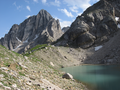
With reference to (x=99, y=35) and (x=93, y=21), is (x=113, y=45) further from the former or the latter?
(x=93, y=21)

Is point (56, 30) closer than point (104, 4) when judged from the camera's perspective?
No

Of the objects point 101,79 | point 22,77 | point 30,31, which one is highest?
point 30,31

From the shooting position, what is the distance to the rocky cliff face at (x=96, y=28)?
258 feet

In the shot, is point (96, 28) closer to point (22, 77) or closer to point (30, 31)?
point (22, 77)

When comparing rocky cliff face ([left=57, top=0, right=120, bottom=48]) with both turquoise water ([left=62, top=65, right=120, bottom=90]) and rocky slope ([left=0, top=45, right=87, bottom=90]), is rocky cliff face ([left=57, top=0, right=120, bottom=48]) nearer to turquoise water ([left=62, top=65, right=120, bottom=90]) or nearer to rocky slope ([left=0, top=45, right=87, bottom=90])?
turquoise water ([left=62, top=65, right=120, bottom=90])

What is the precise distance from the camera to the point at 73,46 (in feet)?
268

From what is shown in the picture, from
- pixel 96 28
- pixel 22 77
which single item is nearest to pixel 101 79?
pixel 22 77

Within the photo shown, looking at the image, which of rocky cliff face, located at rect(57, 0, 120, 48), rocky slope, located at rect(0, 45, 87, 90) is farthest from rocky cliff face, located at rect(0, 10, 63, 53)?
rocky slope, located at rect(0, 45, 87, 90)

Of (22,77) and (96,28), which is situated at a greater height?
(96,28)

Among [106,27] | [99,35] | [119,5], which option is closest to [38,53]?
[99,35]

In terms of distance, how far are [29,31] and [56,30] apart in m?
51.9

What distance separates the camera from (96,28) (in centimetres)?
8375

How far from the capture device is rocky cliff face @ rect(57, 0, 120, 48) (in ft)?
258

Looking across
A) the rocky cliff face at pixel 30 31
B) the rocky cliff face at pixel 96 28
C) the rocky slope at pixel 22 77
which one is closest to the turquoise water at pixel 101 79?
the rocky slope at pixel 22 77
